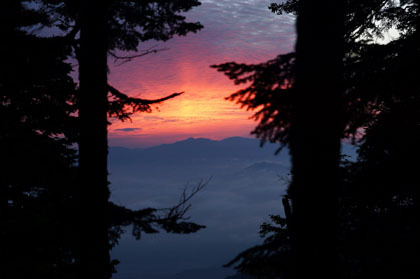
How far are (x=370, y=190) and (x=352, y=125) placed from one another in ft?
6.92

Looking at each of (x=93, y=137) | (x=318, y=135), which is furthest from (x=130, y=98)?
(x=318, y=135)

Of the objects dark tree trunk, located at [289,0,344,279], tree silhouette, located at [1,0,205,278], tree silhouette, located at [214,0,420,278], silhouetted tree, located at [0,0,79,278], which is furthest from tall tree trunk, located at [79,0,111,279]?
dark tree trunk, located at [289,0,344,279]

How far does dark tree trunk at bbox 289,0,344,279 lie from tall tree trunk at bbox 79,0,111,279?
3.17 m

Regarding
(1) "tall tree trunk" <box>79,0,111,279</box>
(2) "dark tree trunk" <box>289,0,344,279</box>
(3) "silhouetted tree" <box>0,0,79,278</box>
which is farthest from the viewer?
(3) "silhouetted tree" <box>0,0,79,278</box>

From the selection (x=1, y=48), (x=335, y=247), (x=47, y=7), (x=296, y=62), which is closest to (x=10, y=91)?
(x=1, y=48)

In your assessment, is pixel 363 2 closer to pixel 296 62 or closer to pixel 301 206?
pixel 296 62

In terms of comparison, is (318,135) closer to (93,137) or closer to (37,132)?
(93,137)

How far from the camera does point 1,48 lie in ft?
27.9

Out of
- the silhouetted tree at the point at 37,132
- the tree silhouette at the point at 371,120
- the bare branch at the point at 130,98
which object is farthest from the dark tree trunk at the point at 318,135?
the silhouetted tree at the point at 37,132

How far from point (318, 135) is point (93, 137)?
345 cm

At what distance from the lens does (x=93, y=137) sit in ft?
16.9

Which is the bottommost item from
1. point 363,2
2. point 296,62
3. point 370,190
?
point 370,190

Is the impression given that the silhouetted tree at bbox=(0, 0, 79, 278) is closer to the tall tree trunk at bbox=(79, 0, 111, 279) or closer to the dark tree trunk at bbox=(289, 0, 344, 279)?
the tall tree trunk at bbox=(79, 0, 111, 279)

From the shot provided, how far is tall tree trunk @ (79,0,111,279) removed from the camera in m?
5.11
